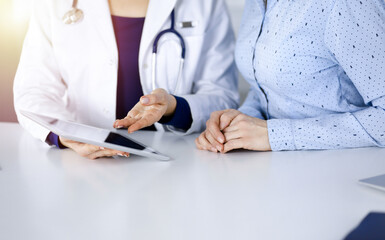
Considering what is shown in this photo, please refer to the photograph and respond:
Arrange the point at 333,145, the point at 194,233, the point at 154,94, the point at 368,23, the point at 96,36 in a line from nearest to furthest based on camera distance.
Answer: the point at 194,233, the point at 368,23, the point at 333,145, the point at 154,94, the point at 96,36

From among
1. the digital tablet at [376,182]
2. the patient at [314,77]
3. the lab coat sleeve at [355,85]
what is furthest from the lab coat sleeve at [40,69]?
the digital tablet at [376,182]

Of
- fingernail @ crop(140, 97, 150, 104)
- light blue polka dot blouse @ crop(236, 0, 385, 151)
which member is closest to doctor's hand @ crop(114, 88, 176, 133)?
fingernail @ crop(140, 97, 150, 104)

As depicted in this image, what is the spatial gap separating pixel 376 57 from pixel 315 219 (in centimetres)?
46

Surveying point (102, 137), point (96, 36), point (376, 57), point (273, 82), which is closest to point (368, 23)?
point (376, 57)

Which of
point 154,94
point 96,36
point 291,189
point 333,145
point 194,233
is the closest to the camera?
point 194,233

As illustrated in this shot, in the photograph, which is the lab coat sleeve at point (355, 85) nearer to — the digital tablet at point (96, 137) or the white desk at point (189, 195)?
the white desk at point (189, 195)

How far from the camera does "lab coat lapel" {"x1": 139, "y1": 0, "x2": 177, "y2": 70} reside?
4.57 ft

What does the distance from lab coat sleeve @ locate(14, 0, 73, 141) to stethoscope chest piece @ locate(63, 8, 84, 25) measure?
60 mm

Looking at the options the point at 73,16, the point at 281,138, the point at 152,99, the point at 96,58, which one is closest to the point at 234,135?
the point at 281,138

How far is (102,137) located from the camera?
97 cm

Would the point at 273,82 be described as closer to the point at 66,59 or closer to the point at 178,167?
the point at 178,167

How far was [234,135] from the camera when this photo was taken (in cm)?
107

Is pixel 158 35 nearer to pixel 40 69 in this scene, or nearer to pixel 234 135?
pixel 40 69

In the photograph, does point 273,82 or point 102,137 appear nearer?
point 102,137
